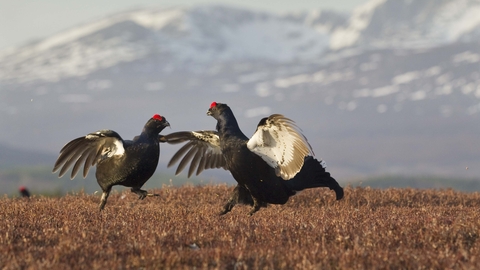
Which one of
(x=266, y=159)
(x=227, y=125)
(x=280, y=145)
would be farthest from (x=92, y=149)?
(x=280, y=145)

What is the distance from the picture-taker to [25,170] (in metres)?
107

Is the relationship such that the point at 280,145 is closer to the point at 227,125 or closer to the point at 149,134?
the point at 227,125

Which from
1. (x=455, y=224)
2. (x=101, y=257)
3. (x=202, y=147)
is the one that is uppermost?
(x=202, y=147)

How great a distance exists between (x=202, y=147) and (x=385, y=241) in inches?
249

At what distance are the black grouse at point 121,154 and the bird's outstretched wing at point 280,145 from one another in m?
1.88

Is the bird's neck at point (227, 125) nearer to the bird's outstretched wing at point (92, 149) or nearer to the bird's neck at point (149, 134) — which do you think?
the bird's neck at point (149, 134)

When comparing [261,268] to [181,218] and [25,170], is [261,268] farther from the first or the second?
[25,170]

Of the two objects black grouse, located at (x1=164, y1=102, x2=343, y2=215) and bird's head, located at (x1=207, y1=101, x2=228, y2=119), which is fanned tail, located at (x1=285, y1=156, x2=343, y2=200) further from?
bird's head, located at (x1=207, y1=101, x2=228, y2=119)

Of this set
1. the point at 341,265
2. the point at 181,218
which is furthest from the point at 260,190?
the point at 341,265

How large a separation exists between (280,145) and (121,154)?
2.67 metres

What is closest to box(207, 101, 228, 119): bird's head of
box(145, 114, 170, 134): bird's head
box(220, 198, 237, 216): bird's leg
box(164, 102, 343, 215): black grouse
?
box(164, 102, 343, 215): black grouse

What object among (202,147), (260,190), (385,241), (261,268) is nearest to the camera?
(261,268)

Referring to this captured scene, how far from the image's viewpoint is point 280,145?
10.8 metres

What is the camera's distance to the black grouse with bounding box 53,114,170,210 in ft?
39.0
